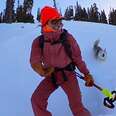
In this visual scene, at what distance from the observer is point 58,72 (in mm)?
5910

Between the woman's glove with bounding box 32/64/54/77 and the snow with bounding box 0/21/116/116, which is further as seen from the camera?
the snow with bounding box 0/21/116/116

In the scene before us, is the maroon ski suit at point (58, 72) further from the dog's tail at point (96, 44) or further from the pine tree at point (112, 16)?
the pine tree at point (112, 16)

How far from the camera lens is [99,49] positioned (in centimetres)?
901

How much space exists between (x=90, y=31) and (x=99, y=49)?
2.63 feet

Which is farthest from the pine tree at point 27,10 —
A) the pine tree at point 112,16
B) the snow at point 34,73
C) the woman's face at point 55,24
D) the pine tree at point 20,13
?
the woman's face at point 55,24

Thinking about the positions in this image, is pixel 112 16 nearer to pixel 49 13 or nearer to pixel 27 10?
pixel 27 10

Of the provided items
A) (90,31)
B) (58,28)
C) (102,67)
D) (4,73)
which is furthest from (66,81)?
(90,31)

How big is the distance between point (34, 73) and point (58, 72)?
2287 millimetres

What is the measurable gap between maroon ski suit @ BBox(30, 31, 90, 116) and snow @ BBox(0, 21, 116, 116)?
143cm

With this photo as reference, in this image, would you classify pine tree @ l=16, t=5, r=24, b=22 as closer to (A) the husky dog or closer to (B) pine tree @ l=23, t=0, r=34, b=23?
(B) pine tree @ l=23, t=0, r=34, b=23

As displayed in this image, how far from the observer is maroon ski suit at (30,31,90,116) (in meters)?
5.83

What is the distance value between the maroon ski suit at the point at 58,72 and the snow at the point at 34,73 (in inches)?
56.3

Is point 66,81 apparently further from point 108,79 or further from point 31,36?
point 31,36

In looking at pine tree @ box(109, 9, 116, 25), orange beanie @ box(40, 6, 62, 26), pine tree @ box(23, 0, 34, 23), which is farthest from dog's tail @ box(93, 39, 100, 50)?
pine tree @ box(109, 9, 116, 25)
